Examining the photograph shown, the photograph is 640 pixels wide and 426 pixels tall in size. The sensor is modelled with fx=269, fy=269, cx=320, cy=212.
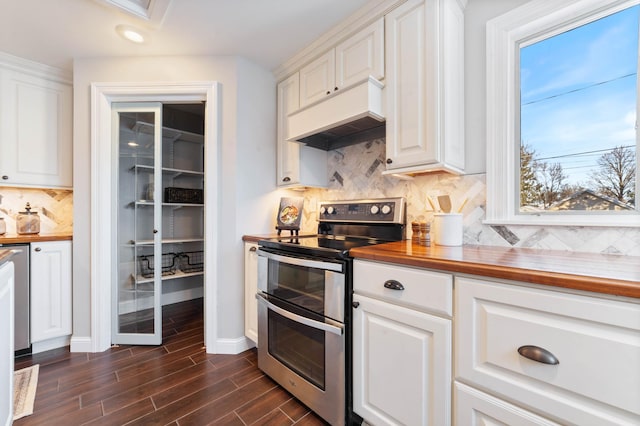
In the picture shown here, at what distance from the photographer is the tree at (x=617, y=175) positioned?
117 centimetres

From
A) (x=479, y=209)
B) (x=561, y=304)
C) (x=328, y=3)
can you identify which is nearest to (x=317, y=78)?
(x=328, y=3)

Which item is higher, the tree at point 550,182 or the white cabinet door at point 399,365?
the tree at point 550,182

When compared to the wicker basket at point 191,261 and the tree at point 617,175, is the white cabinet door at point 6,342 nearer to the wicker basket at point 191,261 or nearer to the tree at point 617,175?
the wicker basket at point 191,261

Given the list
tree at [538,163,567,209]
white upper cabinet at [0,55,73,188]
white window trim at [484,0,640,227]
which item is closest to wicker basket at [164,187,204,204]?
white upper cabinet at [0,55,73,188]

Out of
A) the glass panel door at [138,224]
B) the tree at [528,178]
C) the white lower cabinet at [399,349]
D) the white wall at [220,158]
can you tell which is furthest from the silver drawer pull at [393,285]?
the glass panel door at [138,224]

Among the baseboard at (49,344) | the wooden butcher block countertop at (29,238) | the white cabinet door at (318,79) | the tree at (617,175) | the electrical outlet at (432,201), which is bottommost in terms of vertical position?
the baseboard at (49,344)

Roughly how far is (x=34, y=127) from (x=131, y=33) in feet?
4.34

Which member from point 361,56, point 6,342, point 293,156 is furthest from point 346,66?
point 6,342

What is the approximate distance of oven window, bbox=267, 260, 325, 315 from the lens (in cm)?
141

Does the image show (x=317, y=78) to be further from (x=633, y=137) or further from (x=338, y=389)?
(x=338, y=389)

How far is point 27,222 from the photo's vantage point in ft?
7.46

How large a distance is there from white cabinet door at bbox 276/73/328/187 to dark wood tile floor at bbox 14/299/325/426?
1452 millimetres

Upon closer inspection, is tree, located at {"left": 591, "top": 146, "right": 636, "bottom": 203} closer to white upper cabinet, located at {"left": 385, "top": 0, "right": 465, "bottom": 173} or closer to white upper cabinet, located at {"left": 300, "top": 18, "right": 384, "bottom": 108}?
white upper cabinet, located at {"left": 385, "top": 0, "right": 465, "bottom": 173}

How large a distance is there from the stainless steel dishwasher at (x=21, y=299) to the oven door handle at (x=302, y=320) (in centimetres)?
180
